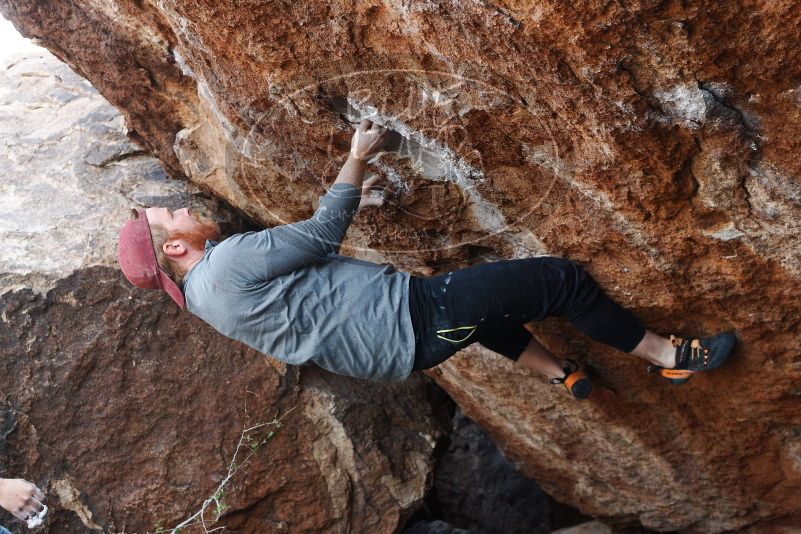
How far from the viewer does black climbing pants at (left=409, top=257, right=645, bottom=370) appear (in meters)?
2.79

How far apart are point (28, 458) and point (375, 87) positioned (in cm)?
233

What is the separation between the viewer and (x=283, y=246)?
265cm

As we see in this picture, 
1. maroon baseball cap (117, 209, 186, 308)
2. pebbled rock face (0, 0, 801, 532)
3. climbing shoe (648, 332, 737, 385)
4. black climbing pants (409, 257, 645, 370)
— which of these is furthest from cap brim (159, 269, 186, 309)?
climbing shoe (648, 332, 737, 385)

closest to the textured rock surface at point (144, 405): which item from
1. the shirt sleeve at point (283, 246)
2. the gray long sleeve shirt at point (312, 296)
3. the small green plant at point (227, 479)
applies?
the small green plant at point (227, 479)

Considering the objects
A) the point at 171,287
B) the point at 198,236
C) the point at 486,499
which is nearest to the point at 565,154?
the point at 198,236

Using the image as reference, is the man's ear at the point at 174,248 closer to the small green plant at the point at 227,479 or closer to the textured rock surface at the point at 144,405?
the textured rock surface at the point at 144,405

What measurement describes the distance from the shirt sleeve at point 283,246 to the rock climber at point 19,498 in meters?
1.21

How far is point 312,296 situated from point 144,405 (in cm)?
139

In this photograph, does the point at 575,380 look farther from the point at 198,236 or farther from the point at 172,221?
the point at 172,221

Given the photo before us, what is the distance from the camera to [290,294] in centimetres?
274

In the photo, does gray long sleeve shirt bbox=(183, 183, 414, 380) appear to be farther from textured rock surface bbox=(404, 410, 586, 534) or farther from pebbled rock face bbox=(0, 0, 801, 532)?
textured rock surface bbox=(404, 410, 586, 534)

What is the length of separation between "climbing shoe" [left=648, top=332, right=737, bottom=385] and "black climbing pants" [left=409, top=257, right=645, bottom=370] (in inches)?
10.2

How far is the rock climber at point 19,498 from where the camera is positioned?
9.80 feet

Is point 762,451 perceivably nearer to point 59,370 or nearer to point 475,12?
point 475,12
